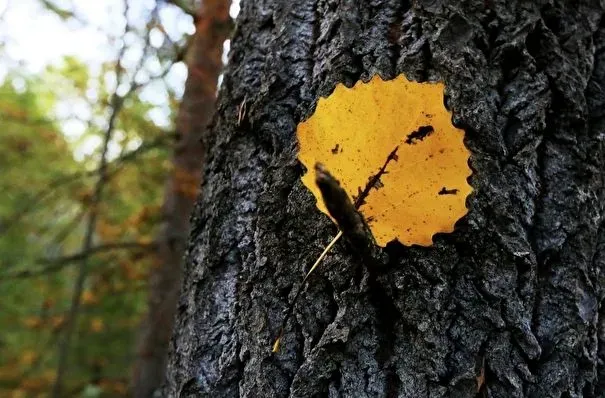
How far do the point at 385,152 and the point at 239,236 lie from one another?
0.87 ft

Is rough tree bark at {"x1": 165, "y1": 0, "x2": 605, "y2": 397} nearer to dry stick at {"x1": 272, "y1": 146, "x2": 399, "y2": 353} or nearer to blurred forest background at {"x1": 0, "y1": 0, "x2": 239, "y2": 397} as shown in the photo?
dry stick at {"x1": 272, "y1": 146, "x2": 399, "y2": 353}

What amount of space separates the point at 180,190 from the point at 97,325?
3336mm

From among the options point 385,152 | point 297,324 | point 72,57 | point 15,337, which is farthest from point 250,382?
point 15,337

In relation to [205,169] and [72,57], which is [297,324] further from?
[72,57]

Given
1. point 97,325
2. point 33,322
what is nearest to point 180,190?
point 33,322

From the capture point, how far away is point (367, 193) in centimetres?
61

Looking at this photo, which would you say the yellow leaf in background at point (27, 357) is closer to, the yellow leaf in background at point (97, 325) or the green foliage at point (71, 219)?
the green foliage at point (71, 219)

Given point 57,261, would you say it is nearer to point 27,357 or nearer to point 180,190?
point 180,190

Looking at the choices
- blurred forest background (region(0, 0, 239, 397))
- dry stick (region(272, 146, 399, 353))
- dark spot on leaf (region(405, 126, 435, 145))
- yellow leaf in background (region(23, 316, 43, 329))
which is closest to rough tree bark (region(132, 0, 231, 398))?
blurred forest background (region(0, 0, 239, 397))

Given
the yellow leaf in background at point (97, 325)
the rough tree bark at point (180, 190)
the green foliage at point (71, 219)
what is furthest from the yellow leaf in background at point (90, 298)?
the rough tree bark at point (180, 190)

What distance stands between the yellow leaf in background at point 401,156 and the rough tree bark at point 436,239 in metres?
0.05

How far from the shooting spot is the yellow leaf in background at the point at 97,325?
242 inches

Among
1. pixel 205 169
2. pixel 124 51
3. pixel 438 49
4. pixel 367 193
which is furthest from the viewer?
pixel 124 51

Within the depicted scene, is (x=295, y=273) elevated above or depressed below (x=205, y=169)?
below
